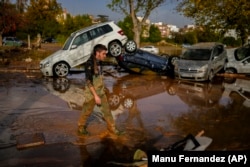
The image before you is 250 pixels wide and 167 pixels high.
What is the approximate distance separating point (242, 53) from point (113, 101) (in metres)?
10.6

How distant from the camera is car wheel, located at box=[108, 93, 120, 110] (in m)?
10.8

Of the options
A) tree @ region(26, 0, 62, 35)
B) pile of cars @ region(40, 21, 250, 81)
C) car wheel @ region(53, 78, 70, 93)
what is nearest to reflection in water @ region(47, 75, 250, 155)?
car wheel @ region(53, 78, 70, 93)

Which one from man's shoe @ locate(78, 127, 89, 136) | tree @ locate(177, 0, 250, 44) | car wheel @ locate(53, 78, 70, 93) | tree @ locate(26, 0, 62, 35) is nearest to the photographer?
man's shoe @ locate(78, 127, 89, 136)

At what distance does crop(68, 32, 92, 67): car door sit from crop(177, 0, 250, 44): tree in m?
10.4

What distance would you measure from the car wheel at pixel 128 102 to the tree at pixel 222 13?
1350 centimetres

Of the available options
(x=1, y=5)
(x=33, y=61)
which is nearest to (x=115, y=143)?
(x=33, y=61)

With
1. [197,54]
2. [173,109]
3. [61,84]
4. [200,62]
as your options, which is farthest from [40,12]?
[173,109]

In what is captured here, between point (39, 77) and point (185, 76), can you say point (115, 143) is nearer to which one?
point (185, 76)

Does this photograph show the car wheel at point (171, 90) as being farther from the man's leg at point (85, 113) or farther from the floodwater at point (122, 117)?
the man's leg at point (85, 113)

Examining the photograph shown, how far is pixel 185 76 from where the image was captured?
1702 centimetres

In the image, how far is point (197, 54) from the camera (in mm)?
17875

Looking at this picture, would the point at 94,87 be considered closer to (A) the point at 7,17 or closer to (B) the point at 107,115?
(B) the point at 107,115

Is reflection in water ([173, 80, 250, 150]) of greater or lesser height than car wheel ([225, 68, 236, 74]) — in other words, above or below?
below

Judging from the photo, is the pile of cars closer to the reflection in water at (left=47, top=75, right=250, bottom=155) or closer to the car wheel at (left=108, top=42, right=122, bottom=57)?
the car wheel at (left=108, top=42, right=122, bottom=57)
